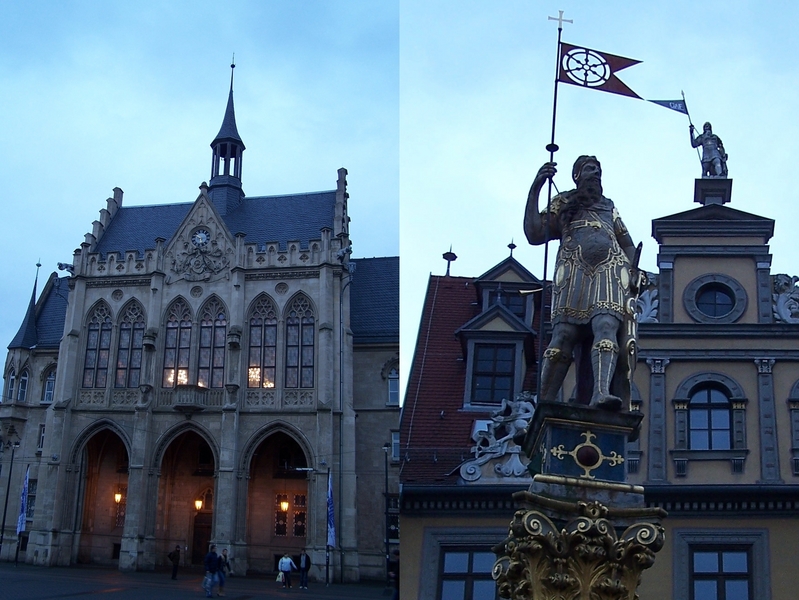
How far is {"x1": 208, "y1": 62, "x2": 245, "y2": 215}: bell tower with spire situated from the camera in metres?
41.2

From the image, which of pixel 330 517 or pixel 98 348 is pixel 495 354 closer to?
pixel 330 517

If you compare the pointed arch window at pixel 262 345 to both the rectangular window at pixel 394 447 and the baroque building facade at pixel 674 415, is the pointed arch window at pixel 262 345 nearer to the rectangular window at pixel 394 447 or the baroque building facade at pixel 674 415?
the rectangular window at pixel 394 447

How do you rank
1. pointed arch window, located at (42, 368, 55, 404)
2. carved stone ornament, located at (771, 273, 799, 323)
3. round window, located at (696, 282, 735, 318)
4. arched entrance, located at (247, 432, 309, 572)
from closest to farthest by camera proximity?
carved stone ornament, located at (771, 273, 799, 323), round window, located at (696, 282, 735, 318), arched entrance, located at (247, 432, 309, 572), pointed arch window, located at (42, 368, 55, 404)

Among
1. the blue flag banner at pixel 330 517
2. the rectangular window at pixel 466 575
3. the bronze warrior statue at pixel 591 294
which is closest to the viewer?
the bronze warrior statue at pixel 591 294

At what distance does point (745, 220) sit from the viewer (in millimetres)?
14586

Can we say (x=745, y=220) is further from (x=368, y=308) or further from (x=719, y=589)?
(x=368, y=308)

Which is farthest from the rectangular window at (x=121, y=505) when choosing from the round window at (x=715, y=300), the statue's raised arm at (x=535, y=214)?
the statue's raised arm at (x=535, y=214)

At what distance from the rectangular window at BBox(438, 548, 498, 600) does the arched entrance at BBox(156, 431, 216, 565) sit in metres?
23.5

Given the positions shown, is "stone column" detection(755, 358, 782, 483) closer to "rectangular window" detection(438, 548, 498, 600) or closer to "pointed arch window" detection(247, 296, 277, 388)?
"rectangular window" detection(438, 548, 498, 600)

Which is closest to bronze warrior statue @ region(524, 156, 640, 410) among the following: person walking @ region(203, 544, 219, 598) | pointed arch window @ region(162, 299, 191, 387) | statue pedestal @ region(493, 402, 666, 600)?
statue pedestal @ region(493, 402, 666, 600)

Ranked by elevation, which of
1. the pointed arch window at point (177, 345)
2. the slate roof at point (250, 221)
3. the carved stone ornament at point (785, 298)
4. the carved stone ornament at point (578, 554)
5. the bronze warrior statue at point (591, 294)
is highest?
the slate roof at point (250, 221)

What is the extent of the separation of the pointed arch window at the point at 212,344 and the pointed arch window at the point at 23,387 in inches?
366

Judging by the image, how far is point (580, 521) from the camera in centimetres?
504

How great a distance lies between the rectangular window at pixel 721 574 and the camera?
40.4 ft
